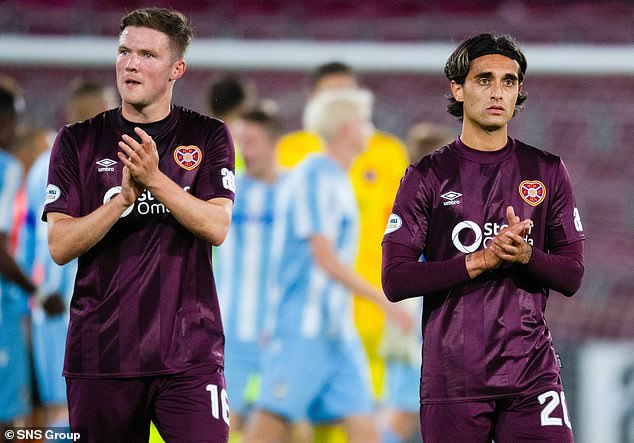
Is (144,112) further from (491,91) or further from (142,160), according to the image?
(491,91)

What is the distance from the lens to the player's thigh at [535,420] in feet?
10.0

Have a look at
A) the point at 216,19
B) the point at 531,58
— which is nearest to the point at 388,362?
the point at 531,58

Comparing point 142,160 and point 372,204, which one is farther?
point 372,204

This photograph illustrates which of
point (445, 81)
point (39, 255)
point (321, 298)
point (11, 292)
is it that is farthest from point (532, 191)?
point (445, 81)

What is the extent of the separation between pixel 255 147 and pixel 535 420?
3.69m

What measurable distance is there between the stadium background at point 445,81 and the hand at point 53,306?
1.48 meters

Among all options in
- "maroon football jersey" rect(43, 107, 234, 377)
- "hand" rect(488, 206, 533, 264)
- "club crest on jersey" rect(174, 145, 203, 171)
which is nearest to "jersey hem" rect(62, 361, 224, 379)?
"maroon football jersey" rect(43, 107, 234, 377)

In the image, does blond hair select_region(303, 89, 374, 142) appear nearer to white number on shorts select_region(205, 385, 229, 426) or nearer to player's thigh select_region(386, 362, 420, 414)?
player's thigh select_region(386, 362, 420, 414)

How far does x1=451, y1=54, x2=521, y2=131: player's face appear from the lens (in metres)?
3.21

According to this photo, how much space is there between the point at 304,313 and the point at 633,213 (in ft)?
9.68

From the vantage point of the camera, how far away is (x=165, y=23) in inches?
132

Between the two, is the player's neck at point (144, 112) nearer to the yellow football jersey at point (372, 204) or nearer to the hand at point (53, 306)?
the hand at point (53, 306)

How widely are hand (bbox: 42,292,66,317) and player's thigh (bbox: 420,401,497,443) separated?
3.58m

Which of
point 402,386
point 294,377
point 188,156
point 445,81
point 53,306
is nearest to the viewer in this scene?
point 188,156
